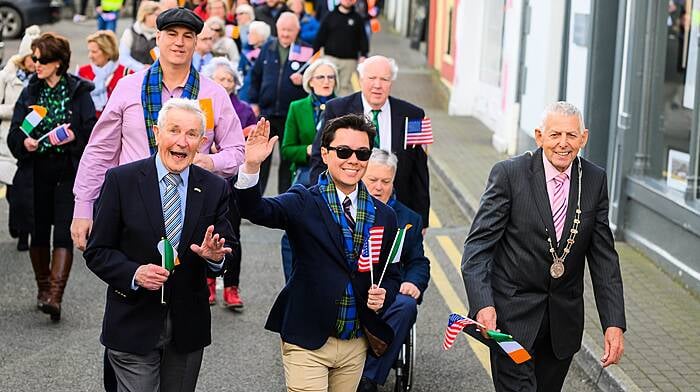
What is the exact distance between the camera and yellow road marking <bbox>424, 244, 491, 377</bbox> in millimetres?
9352

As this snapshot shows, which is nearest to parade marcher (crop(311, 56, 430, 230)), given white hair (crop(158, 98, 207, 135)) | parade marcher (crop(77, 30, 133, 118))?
white hair (crop(158, 98, 207, 135))

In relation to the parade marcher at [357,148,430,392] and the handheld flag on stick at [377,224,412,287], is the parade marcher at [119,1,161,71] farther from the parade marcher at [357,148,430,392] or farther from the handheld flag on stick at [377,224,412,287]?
the handheld flag on stick at [377,224,412,287]

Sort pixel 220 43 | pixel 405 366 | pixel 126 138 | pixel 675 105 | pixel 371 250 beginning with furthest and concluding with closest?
1. pixel 220 43
2. pixel 675 105
3. pixel 405 366
4. pixel 126 138
5. pixel 371 250

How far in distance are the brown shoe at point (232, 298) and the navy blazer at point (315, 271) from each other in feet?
13.5

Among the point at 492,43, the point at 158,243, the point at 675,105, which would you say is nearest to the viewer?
the point at 158,243

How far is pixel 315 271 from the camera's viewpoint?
6.10 metres

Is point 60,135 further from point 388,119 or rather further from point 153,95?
point 153,95

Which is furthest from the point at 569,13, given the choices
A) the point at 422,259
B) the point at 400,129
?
the point at 422,259

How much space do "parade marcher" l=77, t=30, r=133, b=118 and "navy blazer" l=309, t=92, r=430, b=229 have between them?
508 cm

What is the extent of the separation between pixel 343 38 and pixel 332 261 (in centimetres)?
1524

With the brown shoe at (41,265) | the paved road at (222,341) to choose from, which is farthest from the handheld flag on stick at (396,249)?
the brown shoe at (41,265)

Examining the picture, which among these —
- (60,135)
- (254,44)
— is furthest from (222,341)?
(254,44)

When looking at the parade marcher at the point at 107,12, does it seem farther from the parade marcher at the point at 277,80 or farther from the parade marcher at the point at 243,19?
the parade marcher at the point at 277,80

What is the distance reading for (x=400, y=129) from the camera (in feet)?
29.6
